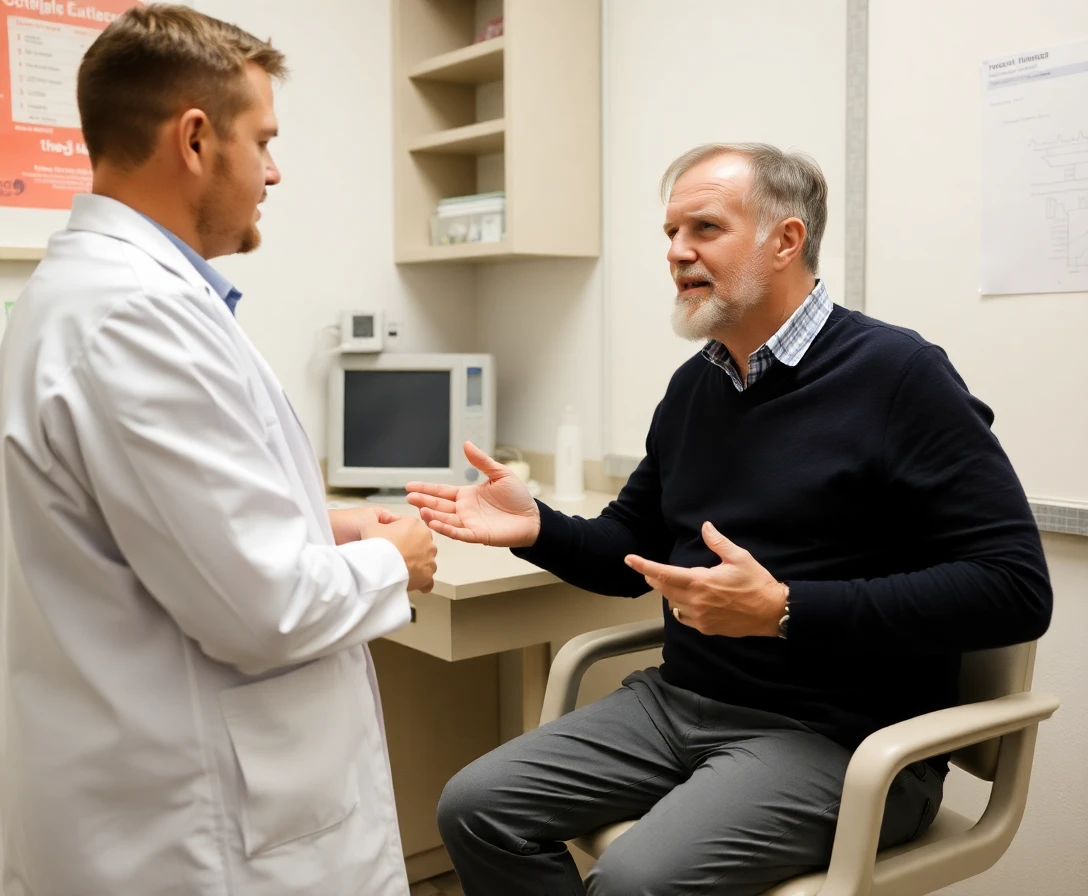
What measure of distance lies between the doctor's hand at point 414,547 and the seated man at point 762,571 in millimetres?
301

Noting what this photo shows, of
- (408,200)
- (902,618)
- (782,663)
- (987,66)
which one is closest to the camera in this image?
(902,618)

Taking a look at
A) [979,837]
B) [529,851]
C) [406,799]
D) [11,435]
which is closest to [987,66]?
[979,837]

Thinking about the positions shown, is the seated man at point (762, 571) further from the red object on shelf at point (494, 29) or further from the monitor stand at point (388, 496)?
the red object on shelf at point (494, 29)

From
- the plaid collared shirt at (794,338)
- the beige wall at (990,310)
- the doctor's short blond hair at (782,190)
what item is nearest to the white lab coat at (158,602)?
the plaid collared shirt at (794,338)

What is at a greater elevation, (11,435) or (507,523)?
(11,435)

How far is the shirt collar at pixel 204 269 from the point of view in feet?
3.79

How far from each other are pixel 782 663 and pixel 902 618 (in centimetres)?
20

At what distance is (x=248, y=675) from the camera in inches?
43.8

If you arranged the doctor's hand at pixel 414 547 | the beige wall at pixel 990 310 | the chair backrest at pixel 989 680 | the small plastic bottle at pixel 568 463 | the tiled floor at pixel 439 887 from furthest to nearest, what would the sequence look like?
the small plastic bottle at pixel 568 463, the tiled floor at pixel 439 887, the beige wall at pixel 990 310, the chair backrest at pixel 989 680, the doctor's hand at pixel 414 547

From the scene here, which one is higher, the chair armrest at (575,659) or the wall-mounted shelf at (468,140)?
the wall-mounted shelf at (468,140)

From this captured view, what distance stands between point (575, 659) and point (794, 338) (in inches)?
24.6

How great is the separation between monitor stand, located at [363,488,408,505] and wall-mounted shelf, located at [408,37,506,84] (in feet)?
3.66

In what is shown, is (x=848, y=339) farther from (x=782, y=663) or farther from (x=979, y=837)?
(x=979, y=837)

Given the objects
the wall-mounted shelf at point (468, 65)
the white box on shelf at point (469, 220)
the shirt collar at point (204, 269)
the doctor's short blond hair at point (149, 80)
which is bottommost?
the shirt collar at point (204, 269)
